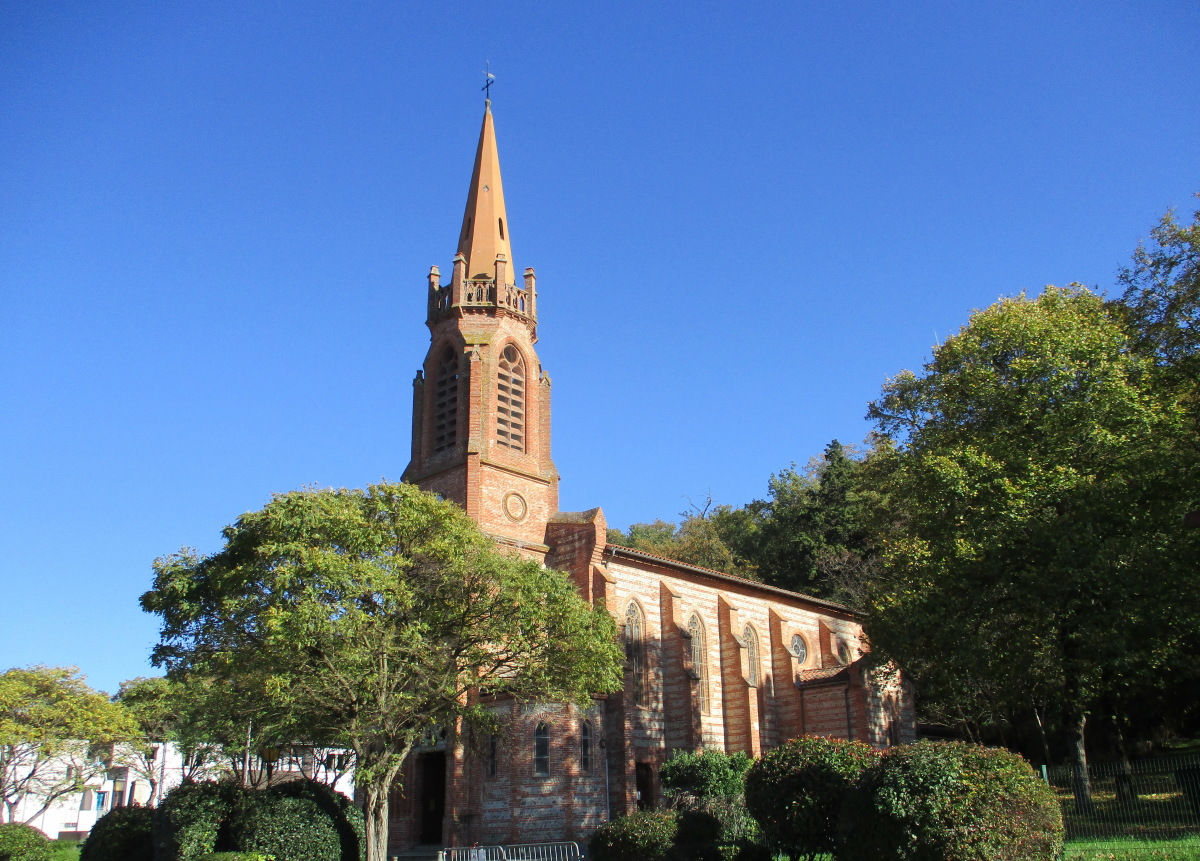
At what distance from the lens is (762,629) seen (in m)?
39.5

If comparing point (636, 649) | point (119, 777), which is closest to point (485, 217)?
point (636, 649)

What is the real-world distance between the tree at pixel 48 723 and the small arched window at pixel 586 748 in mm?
24857

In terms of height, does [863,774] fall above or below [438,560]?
below

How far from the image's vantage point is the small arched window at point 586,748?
1174 inches

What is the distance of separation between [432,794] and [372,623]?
39.5 ft

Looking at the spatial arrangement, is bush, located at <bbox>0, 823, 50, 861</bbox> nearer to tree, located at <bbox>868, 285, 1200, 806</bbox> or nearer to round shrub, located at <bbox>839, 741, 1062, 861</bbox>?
round shrub, located at <bbox>839, 741, 1062, 861</bbox>

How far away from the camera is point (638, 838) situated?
18.2 metres

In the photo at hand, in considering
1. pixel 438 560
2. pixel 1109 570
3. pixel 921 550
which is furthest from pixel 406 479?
pixel 1109 570

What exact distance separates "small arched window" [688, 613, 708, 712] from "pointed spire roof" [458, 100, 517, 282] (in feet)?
54.3

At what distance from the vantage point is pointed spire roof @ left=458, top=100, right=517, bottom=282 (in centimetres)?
3878

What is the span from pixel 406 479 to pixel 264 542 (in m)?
14.9

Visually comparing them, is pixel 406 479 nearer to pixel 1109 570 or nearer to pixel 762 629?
pixel 762 629

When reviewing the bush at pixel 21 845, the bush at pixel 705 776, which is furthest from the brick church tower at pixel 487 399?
the bush at pixel 21 845

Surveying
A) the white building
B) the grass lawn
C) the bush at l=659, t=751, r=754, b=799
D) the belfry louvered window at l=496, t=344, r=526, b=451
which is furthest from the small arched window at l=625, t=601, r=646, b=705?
the white building
